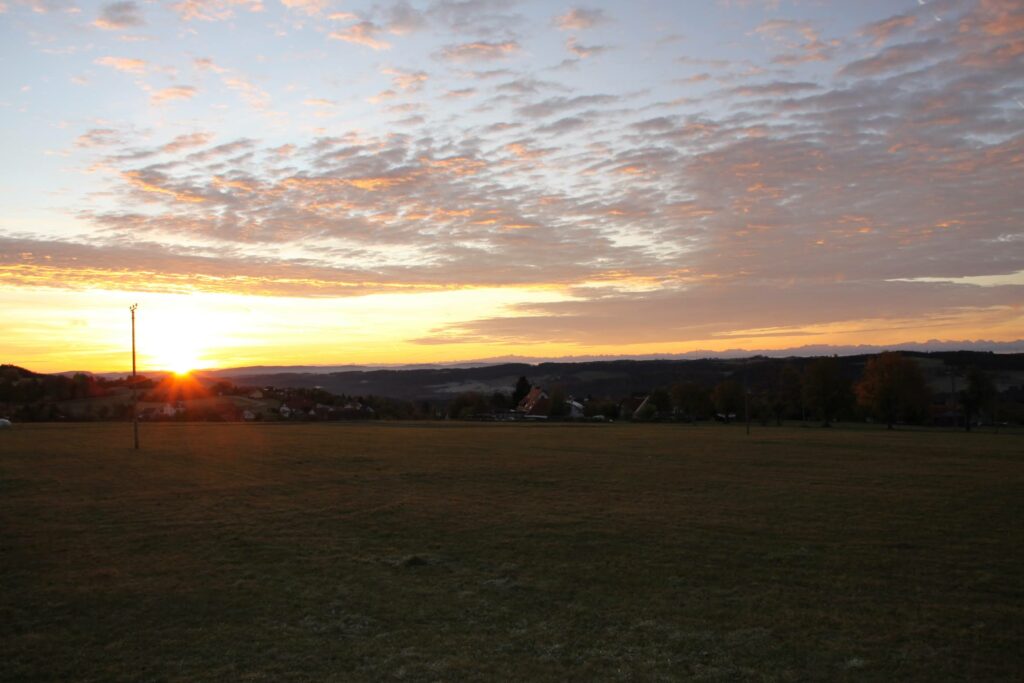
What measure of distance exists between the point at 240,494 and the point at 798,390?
87.1 m

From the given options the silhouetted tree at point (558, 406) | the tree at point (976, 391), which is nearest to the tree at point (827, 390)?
the tree at point (976, 391)

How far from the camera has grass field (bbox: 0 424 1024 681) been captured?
9227mm

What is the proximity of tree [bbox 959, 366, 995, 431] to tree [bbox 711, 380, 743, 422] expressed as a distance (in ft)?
87.0

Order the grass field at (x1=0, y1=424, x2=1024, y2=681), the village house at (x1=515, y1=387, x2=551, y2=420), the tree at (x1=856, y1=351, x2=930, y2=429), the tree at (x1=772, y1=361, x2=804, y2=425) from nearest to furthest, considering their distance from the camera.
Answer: the grass field at (x1=0, y1=424, x2=1024, y2=681) → the tree at (x1=856, y1=351, x2=930, y2=429) → the tree at (x1=772, y1=361, x2=804, y2=425) → the village house at (x1=515, y1=387, x2=551, y2=420)

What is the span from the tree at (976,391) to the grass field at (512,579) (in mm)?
66029

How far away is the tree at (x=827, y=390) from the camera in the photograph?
9256 centimetres

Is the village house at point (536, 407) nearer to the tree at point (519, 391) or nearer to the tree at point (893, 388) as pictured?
the tree at point (519, 391)

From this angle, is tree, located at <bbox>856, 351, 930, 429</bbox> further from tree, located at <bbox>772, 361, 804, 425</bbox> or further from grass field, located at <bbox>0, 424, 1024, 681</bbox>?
grass field, located at <bbox>0, 424, 1024, 681</bbox>

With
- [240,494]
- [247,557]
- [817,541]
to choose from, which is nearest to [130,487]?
[240,494]

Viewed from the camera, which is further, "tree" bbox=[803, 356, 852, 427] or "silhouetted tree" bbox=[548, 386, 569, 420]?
"silhouetted tree" bbox=[548, 386, 569, 420]

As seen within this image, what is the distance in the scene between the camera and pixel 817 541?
53.4 feet

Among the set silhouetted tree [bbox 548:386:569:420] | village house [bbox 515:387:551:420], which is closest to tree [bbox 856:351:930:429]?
village house [bbox 515:387:551:420]

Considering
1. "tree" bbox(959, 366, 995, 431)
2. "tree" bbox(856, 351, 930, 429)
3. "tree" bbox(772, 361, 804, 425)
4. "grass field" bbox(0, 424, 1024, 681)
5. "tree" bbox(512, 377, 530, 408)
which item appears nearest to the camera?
"grass field" bbox(0, 424, 1024, 681)

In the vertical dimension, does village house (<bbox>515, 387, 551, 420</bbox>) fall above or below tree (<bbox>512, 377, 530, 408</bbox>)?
below
